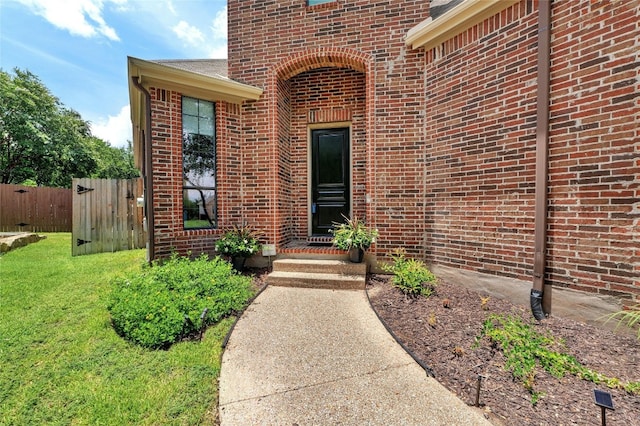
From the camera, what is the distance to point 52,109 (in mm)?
17188

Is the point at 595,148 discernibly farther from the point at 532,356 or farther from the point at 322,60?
the point at 322,60

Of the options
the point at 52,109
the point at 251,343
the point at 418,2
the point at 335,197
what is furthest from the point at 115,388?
the point at 52,109

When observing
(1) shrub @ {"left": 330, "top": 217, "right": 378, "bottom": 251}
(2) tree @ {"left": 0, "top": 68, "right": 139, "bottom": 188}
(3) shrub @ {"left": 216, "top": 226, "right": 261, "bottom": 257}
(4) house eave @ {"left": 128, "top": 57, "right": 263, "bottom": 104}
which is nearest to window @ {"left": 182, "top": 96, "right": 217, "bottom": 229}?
(4) house eave @ {"left": 128, "top": 57, "right": 263, "bottom": 104}

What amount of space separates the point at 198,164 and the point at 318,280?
3.11 meters

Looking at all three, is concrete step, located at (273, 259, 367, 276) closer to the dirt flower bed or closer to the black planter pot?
the black planter pot

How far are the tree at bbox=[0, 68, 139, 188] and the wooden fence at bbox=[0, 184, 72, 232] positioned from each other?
7942mm

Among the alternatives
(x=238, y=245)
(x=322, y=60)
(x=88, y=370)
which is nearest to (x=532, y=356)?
(x=88, y=370)

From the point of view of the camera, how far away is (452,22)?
12.9ft

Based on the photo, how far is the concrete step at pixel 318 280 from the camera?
165 inches

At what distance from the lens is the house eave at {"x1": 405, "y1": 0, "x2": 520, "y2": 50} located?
140 inches

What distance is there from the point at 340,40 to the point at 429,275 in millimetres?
4321

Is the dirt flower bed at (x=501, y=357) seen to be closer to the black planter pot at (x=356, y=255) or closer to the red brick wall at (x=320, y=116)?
the black planter pot at (x=356, y=255)

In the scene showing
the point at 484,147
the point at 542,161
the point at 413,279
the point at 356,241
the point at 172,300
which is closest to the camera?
the point at 542,161

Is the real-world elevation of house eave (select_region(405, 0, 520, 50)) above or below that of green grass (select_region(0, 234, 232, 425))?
above
